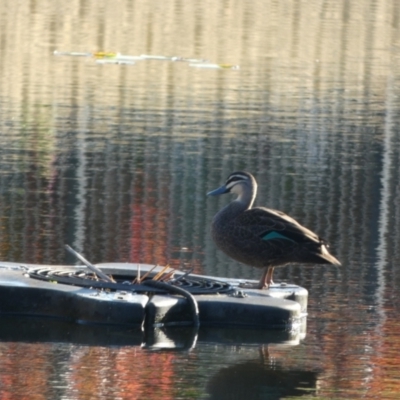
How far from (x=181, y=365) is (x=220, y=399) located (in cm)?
80

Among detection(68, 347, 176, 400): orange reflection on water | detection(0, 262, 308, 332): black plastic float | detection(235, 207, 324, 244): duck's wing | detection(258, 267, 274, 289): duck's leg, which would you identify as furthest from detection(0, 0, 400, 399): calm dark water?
detection(235, 207, 324, 244): duck's wing

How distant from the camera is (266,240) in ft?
36.2

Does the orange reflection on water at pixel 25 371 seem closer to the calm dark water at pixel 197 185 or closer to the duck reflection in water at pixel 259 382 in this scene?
the calm dark water at pixel 197 185

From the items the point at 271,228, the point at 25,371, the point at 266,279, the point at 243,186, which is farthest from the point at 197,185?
the point at 25,371

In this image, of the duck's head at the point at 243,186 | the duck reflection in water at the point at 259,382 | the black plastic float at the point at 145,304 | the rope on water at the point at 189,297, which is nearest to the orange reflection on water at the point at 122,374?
the duck reflection in water at the point at 259,382

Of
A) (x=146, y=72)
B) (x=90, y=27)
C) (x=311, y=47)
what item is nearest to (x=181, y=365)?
(x=146, y=72)

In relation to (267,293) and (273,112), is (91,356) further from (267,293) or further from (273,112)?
(273,112)

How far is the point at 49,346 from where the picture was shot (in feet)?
32.1

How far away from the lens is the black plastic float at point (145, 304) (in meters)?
10.3

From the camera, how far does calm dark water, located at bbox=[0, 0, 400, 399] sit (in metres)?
9.37

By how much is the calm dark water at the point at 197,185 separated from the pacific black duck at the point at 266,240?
0.47 m

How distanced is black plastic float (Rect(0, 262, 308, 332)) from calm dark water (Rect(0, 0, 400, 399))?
0.20 metres

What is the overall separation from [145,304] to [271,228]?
4.26 feet

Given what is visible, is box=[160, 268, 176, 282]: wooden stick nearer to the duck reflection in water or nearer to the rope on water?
the rope on water
